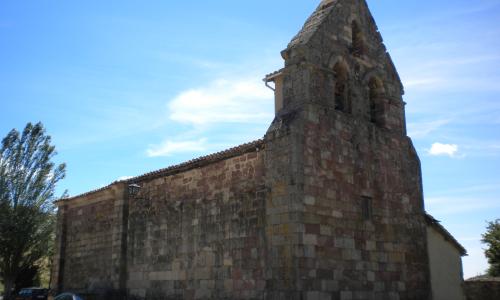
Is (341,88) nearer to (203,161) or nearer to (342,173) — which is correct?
(342,173)

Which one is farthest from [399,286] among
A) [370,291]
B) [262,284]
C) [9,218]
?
[9,218]

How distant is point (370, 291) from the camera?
12258mm

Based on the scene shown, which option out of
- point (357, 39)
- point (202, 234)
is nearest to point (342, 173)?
point (202, 234)

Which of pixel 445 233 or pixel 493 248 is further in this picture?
pixel 493 248

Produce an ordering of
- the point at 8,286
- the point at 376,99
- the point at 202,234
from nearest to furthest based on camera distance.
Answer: the point at 202,234 → the point at 376,99 → the point at 8,286

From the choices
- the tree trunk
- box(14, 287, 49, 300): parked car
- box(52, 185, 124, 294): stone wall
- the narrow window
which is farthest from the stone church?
the tree trunk

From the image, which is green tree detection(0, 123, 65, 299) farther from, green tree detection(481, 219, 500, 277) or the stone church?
green tree detection(481, 219, 500, 277)

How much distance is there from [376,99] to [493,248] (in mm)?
18593

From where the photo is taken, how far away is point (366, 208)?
12953 mm

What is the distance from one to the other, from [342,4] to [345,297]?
7.82 meters

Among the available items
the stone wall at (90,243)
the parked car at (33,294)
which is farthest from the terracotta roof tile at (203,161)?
the parked car at (33,294)

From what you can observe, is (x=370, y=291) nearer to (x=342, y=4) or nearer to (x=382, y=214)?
(x=382, y=214)

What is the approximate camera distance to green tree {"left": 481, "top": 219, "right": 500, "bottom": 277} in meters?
27.7

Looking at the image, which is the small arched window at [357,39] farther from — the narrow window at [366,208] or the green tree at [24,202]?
the green tree at [24,202]
